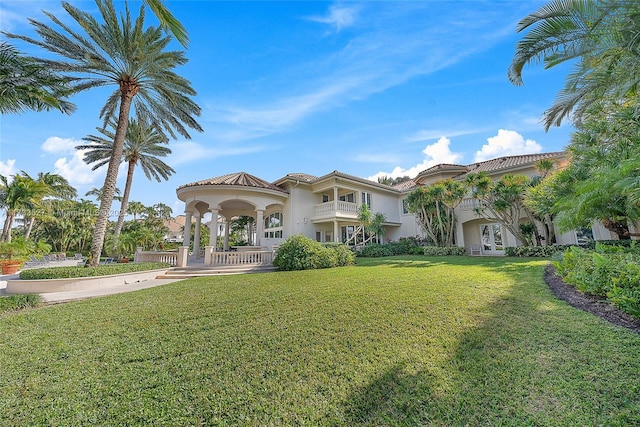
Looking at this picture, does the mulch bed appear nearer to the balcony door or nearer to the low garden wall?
the balcony door

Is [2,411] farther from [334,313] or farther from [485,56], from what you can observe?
[485,56]

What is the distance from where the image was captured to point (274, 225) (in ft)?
74.4

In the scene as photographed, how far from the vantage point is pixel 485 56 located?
9484mm

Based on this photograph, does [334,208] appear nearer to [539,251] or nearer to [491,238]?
[539,251]

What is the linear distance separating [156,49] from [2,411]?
14126mm

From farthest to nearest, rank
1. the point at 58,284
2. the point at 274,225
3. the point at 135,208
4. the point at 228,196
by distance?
the point at 135,208 → the point at 274,225 → the point at 228,196 → the point at 58,284

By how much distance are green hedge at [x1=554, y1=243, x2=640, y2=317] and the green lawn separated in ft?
1.89

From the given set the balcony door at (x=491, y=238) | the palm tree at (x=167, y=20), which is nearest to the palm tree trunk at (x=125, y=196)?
the palm tree at (x=167, y=20)

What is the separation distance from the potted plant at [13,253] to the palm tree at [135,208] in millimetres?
23121

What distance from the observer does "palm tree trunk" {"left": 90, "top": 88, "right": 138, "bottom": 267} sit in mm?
11242

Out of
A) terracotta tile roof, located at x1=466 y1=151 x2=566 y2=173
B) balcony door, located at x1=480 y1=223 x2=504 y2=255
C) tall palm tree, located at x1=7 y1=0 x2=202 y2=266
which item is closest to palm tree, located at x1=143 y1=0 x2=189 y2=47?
tall palm tree, located at x1=7 y1=0 x2=202 y2=266

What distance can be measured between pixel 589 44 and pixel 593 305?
279 inches

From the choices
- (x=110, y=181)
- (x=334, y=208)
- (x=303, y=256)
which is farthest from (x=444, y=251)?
(x=110, y=181)

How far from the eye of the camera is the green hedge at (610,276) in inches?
164
